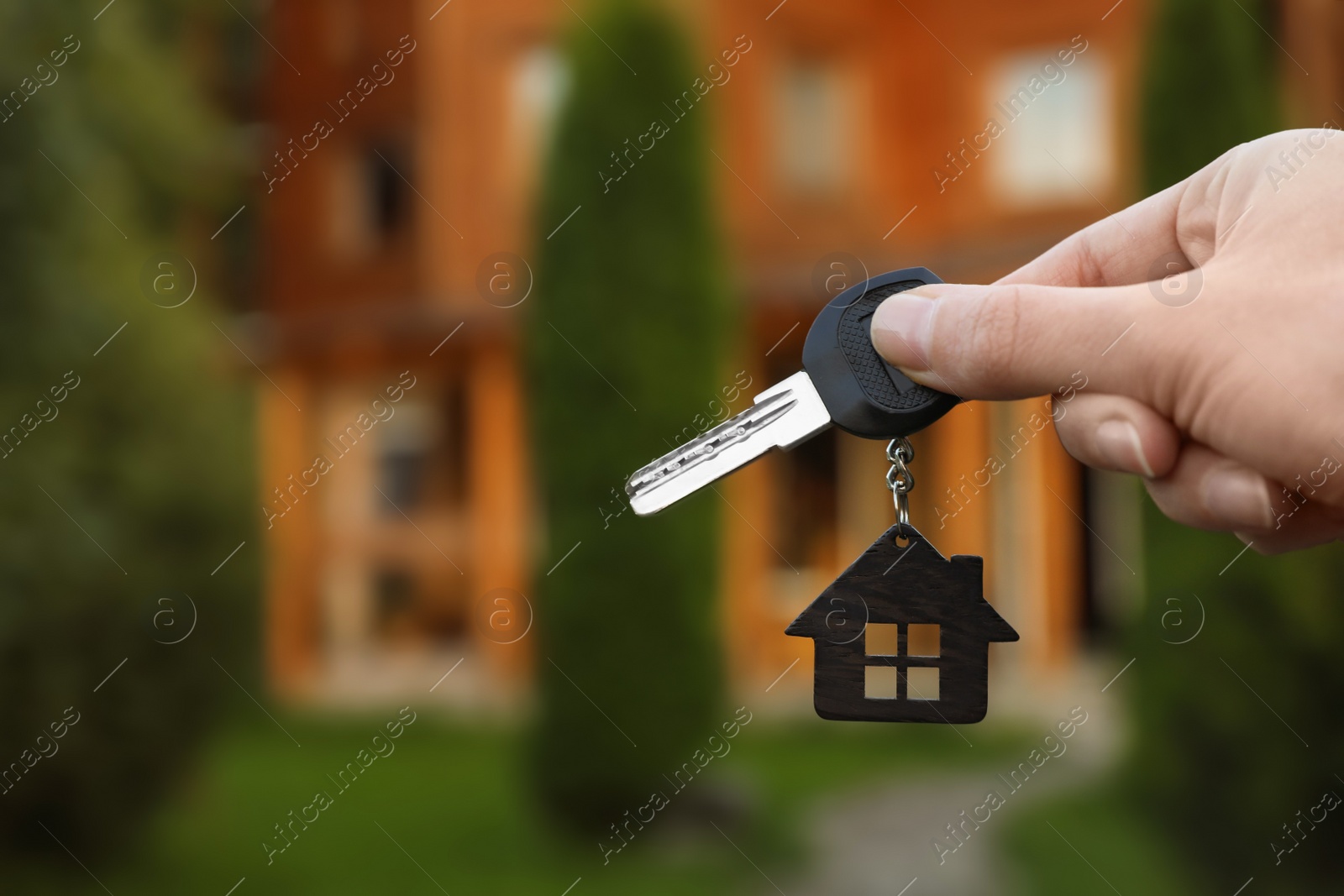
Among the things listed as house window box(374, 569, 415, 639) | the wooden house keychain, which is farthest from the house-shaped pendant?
house window box(374, 569, 415, 639)

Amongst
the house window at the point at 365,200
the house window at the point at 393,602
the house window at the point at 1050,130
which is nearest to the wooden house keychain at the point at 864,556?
the house window at the point at 1050,130

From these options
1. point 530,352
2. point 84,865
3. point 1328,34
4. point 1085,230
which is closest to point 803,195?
point 1328,34

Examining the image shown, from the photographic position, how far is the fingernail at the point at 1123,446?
5.29 ft

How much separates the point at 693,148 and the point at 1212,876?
16.2 ft

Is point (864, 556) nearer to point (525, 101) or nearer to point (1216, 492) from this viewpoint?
point (1216, 492)

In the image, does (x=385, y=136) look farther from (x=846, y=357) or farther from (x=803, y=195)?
(x=846, y=357)

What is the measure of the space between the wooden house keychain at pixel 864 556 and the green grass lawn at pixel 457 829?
4.68 metres

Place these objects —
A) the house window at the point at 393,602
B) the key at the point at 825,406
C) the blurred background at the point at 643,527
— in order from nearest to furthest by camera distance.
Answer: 1. the key at the point at 825,406
2. the blurred background at the point at 643,527
3. the house window at the point at 393,602

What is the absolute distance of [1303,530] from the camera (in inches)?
73.5

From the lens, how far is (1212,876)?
5.17 meters

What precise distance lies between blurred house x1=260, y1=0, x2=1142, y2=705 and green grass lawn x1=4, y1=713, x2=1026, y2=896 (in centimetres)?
161

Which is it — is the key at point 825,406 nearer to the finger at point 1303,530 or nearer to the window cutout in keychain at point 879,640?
the finger at point 1303,530

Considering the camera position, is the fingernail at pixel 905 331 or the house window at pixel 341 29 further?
the house window at pixel 341 29

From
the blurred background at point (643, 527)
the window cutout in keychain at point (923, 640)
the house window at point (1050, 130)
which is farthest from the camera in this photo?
the house window at point (1050, 130)
